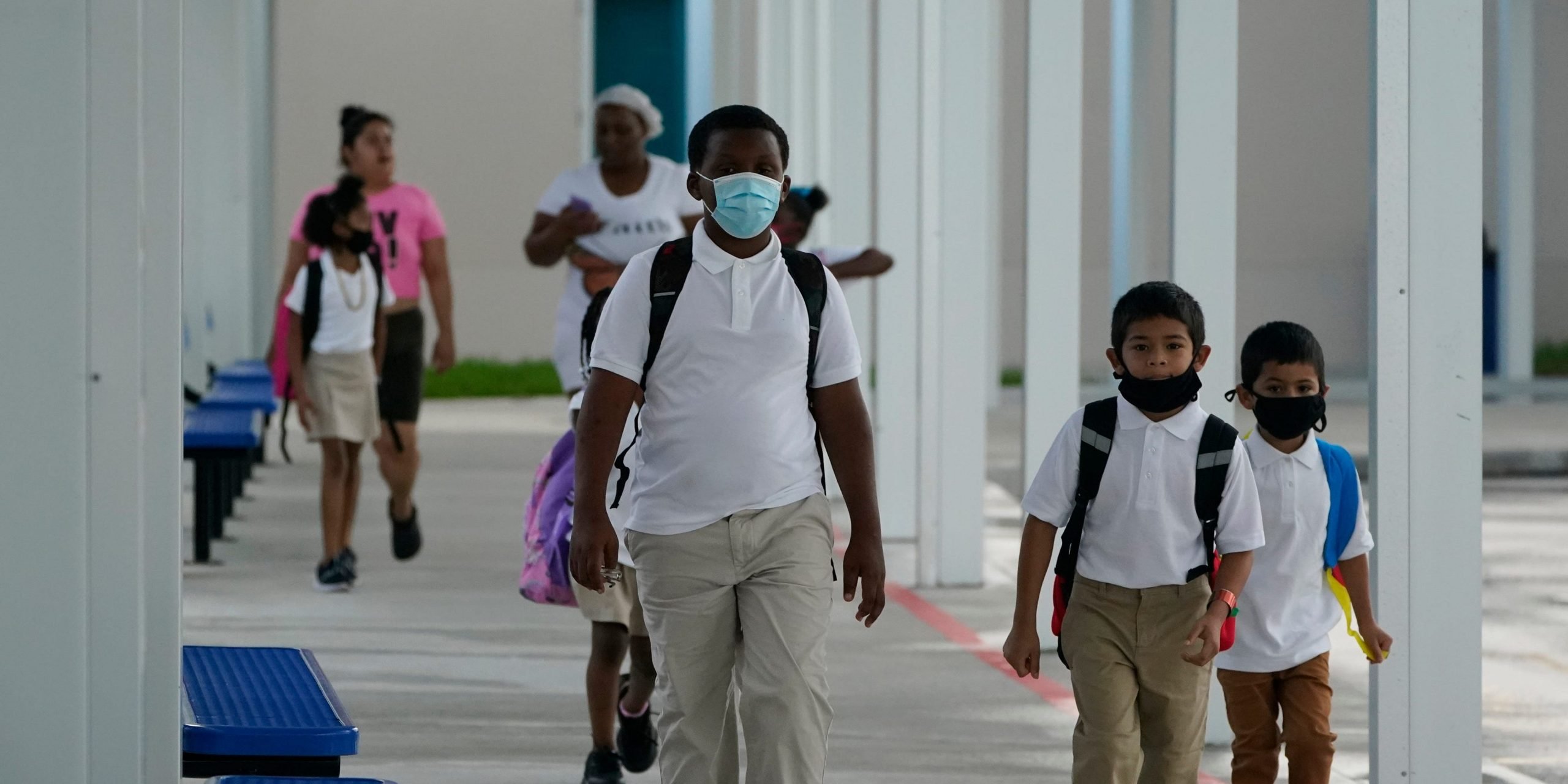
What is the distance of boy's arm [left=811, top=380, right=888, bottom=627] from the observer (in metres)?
4.12

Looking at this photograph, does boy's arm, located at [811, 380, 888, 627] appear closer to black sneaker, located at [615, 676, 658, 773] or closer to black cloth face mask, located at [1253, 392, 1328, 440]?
black cloth face mask, located at [1253, 392, 1328, 440]

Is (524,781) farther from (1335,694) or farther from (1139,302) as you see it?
(1335,694)

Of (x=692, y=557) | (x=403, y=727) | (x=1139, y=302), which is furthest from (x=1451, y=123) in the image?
(x=403, y=727)

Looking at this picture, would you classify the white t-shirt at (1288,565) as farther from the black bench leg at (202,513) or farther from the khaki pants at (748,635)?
the black bench leg at (202,513)

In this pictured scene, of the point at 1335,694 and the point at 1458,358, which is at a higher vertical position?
the point at 1458,358

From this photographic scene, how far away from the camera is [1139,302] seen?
4148 millimetres

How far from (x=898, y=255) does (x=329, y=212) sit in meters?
2.87

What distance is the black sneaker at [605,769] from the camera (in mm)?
5320

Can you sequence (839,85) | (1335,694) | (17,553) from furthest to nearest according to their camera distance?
(839,85)
(1335,694)
(17,553)

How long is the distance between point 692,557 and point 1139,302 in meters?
1.08

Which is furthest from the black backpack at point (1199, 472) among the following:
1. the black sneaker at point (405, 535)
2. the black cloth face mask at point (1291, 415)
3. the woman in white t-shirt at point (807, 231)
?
the black sneaker at point (405, 535)

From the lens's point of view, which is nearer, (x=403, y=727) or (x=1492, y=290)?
(x=403, y=727)

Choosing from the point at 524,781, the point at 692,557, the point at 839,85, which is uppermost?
the point at 839,85

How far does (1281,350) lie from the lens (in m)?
4.45
